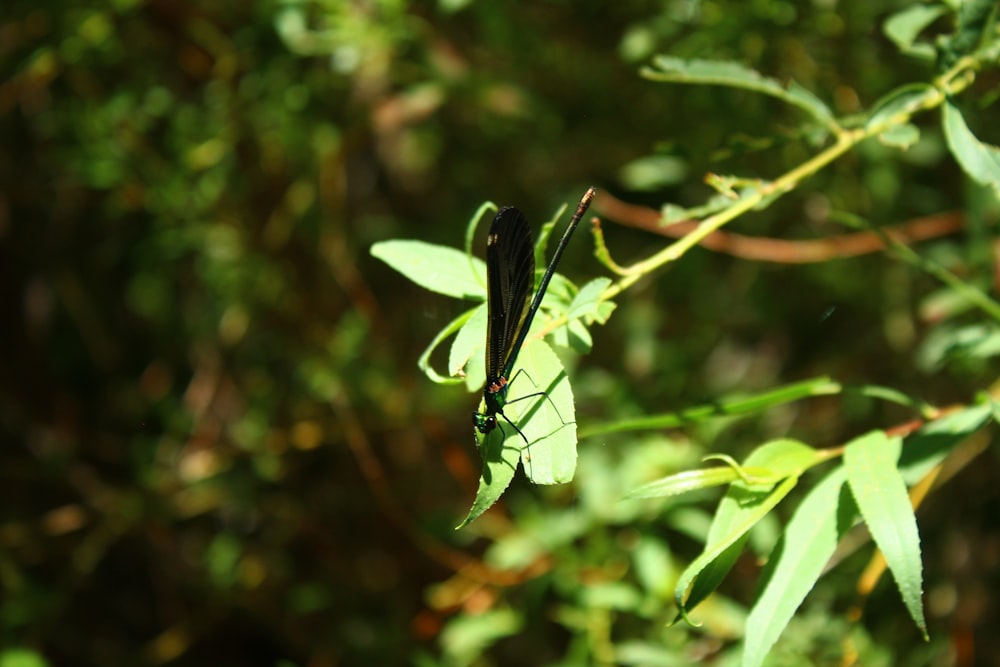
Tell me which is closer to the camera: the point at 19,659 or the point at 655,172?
the point at 19,659

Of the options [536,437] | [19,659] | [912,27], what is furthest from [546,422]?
[19,659]

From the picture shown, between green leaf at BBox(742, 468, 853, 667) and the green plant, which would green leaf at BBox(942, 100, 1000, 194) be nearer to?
the green plant

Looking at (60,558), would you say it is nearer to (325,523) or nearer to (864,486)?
(325,523)

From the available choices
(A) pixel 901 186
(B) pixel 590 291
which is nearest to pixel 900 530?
(B) pixel 590 291

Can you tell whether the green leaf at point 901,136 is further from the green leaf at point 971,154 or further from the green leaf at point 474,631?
the green leaf at point 474,631

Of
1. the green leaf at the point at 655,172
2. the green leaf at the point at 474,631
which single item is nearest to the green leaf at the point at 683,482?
the green leaf at the point at 474,631

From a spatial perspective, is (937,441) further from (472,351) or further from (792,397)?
(472,351)
